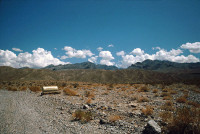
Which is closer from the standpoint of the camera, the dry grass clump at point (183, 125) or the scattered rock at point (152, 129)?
the dry grass clump at point (183, 125)

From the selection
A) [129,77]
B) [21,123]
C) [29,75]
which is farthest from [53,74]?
[21,123]

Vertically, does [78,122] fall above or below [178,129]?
below

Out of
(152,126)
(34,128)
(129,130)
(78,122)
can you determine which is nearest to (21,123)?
(34,128)

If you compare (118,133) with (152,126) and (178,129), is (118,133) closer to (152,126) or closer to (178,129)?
(152,126)

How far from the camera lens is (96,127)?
20.1 ft

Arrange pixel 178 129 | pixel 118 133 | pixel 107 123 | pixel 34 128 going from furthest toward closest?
pixel 107 123 < pixel 34 128 < pixel 118 133 < pixel 178 129

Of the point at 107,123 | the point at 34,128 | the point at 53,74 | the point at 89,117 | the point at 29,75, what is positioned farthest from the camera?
the point at 53,74

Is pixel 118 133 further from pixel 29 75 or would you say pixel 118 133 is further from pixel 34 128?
pixel 29 75

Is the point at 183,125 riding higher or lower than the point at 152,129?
higher

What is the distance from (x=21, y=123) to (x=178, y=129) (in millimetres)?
8347

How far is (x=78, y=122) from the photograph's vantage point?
269 inches

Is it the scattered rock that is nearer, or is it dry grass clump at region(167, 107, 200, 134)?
dry grass clump at region(167, 107, 200, 134)

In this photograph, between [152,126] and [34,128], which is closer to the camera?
[152,126]

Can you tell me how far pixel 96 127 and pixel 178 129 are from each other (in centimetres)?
389
